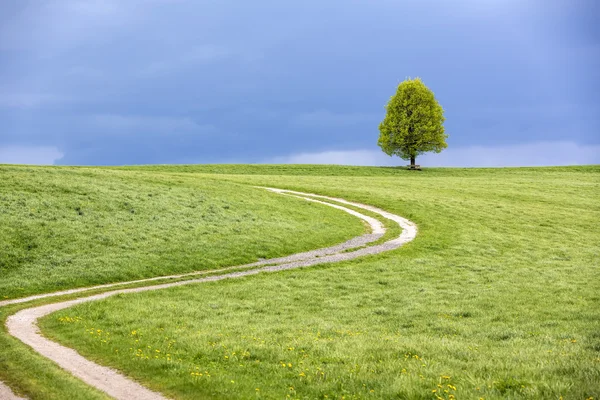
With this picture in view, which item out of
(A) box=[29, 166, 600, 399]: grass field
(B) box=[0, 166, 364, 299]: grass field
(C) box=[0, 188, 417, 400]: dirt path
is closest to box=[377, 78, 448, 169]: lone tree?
(C) box=[0, 188, 417, 400]: dirt path

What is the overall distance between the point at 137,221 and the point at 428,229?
24.6 metres

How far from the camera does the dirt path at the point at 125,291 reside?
13.0 metres

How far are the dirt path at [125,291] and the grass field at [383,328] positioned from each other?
52cm

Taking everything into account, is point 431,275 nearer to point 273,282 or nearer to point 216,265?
point 273,282

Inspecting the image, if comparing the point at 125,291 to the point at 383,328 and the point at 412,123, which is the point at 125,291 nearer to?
the point at 383,328

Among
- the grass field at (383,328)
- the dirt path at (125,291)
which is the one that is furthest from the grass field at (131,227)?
the grass field at (383,328)

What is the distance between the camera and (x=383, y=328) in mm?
18531

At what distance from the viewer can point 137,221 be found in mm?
39719

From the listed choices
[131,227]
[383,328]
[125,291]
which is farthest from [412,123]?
[383,328]

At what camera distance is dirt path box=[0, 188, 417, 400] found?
13039mm

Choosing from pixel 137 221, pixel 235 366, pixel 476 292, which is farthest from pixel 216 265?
pixel 235 366

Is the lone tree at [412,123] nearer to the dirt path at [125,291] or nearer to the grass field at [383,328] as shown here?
the dirt path at [125,291]

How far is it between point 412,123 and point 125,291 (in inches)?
3163

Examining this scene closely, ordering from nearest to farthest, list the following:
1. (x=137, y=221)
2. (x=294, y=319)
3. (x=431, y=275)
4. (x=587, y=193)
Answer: (x=294, y=319) → (x=431, y=275) → (x=137, y=221) → (x=587, y=193)
